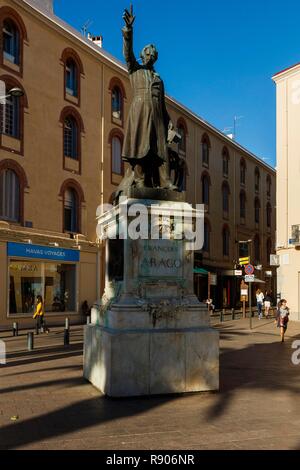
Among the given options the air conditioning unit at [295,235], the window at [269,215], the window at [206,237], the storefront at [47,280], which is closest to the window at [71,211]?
the storefront at [47,280]

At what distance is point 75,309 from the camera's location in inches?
1095

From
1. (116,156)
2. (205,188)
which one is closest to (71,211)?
(116,156)

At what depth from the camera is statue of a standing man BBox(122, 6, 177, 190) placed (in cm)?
923

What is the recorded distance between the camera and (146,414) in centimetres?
709

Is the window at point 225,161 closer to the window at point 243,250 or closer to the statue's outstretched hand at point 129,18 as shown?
the window at point 243,250

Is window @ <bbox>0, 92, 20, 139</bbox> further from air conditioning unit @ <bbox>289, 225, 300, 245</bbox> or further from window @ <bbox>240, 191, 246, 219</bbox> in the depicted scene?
window @ <bbox>240, 191, 246, 219</bbox>

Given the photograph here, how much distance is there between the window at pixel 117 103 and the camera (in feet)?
104

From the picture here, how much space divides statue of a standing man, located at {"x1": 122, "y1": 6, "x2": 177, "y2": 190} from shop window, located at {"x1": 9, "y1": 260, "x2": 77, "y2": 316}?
53.0ft

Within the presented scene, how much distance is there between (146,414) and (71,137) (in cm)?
2313

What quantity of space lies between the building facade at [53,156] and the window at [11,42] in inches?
1.8

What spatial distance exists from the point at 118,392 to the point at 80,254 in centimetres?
2054

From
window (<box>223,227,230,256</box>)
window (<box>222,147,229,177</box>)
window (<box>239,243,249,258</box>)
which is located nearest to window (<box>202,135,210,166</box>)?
window (<box>222,147,229,177</box>)

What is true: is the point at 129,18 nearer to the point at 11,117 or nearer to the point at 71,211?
the point at 11,117
